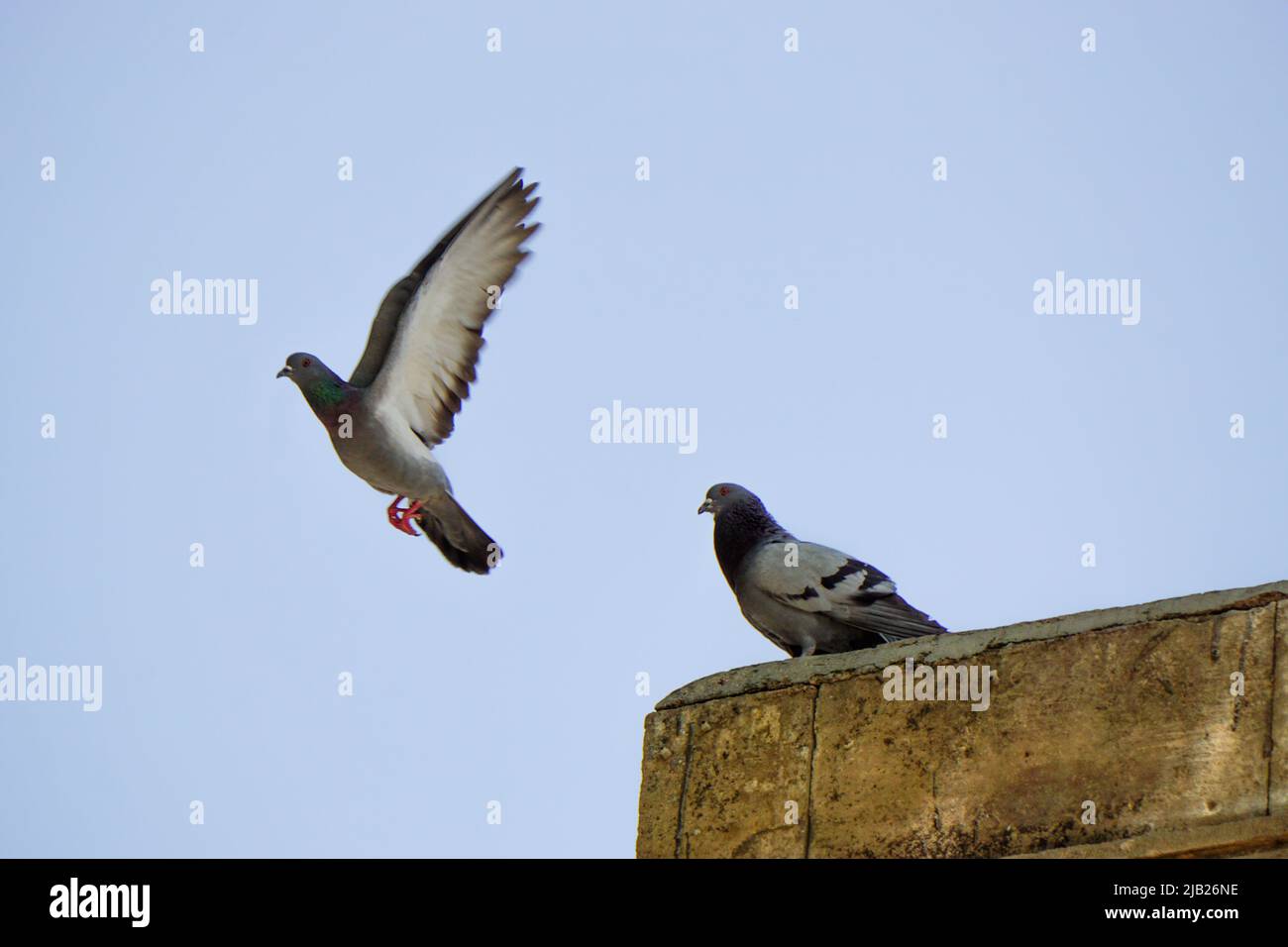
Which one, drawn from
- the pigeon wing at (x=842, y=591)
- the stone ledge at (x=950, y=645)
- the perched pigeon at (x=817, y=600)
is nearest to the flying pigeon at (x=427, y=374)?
the perched pigeon at (x=817, y=600)

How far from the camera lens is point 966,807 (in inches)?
231

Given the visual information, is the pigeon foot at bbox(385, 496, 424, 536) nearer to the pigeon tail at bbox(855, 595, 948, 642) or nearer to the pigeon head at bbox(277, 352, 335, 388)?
the pigeon head at bbox(277, 352, 335, 388)

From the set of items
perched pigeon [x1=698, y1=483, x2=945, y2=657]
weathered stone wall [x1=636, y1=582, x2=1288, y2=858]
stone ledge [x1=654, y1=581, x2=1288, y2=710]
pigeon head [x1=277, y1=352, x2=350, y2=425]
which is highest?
pigeon head [x1=277, y1=352, x2=350, y2=425]

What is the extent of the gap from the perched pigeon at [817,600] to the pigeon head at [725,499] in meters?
0.42

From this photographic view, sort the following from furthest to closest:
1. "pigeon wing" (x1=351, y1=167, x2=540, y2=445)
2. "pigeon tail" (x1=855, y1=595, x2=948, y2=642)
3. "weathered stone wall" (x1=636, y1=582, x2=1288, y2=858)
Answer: "pigeon wing" (x1=351, y1=167, x2=540, y2=445), "pigeon tail" (x1=855, y1=595, x2=948, y2=642), "weathered stone wall" (x1=636, y1=582, x2=1288, y2=858)

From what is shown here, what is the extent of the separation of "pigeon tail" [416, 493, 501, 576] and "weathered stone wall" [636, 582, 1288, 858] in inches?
147

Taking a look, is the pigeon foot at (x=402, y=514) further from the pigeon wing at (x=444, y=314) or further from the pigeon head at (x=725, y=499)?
the pigeon head at (x=725, y=499)

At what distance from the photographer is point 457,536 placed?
1034 centimetres

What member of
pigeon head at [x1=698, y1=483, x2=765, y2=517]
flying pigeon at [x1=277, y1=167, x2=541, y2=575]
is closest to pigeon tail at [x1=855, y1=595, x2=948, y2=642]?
pigeon head at [x1=698, y1=483, x2=765, y2=517]

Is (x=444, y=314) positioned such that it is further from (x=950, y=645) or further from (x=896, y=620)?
(x=950, y=645)

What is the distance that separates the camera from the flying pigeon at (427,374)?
9.82 metres

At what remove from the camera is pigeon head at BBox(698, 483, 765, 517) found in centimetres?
798
